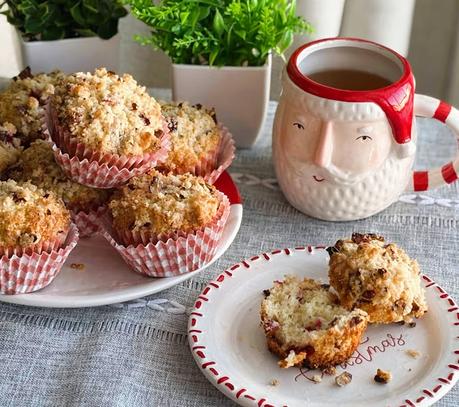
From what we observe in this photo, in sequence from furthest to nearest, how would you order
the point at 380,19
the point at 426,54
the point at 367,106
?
the point at 426,54 < the point at 380,19 < the point at 367,106

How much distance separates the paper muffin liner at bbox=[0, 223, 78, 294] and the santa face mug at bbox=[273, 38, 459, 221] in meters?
0.45

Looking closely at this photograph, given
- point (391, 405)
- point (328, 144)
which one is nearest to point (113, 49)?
point (328, 144)

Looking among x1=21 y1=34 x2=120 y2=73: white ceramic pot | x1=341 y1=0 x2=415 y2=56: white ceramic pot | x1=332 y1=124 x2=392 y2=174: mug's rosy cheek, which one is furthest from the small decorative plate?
x1=341 y1=0 x2=415 y2=56: white ceramic pot

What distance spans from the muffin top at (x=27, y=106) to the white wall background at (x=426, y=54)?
0.77 m

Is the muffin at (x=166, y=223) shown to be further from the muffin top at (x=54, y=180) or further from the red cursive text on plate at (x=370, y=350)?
the red cursive text on plate at (x=370, y=350)

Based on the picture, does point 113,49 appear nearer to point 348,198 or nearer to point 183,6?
point 183,6

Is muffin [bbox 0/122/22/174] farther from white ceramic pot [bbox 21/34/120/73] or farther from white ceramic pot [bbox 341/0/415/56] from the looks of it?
white ceramic pot [bbox 341/0/415/56]

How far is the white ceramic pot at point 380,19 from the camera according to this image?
200 cm

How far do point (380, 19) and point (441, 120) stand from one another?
672 mm

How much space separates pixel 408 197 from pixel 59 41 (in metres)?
0.87

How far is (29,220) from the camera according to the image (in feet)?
4.01

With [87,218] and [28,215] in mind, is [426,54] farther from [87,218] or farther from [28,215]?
[28,215]

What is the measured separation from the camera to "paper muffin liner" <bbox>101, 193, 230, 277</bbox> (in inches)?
49.1

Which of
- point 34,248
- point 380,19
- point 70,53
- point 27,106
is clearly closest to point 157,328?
point 34,248
